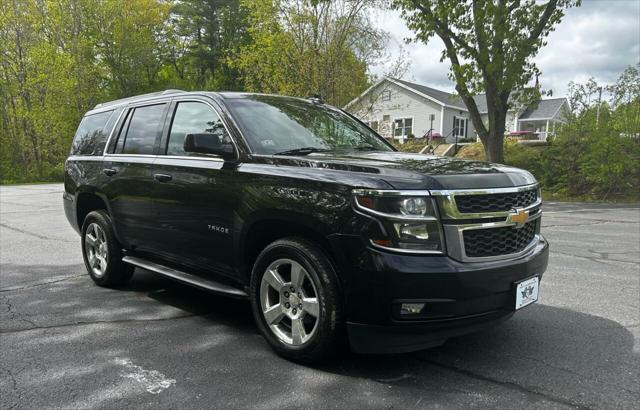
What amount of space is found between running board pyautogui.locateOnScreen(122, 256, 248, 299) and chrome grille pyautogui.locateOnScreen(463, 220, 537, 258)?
1.69 metres

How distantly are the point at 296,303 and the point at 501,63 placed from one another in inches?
591

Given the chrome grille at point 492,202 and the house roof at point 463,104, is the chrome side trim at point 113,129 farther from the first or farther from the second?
the house roof at point 463,104

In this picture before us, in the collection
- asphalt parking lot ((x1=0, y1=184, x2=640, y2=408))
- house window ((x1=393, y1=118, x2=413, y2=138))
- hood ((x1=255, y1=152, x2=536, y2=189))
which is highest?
house window ((x1=393, y1=118, x2=413, y2=138))

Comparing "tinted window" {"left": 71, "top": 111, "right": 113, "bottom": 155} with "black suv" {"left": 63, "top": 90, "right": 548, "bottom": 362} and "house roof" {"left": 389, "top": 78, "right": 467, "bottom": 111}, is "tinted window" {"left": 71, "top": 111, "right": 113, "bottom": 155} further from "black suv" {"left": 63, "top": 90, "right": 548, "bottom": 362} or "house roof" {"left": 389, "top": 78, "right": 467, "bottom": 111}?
"house roof" {"left": 389, "top": 78, "right": 467, "bottom": 111}

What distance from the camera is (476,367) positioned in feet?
11.2

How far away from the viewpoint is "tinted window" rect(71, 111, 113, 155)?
554cm

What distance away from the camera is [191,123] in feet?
14.4

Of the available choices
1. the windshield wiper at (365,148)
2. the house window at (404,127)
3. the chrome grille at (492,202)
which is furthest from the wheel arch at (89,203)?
the house window at (404,127)

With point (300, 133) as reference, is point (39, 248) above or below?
below

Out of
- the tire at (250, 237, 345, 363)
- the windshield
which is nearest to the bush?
the windshield

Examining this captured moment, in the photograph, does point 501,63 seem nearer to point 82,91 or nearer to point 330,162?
point 330,162

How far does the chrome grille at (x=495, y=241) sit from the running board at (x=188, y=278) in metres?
1.69

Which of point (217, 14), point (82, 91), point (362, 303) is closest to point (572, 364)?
point (362, 303)

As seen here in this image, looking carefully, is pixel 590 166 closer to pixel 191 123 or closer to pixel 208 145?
pixel 191 123
